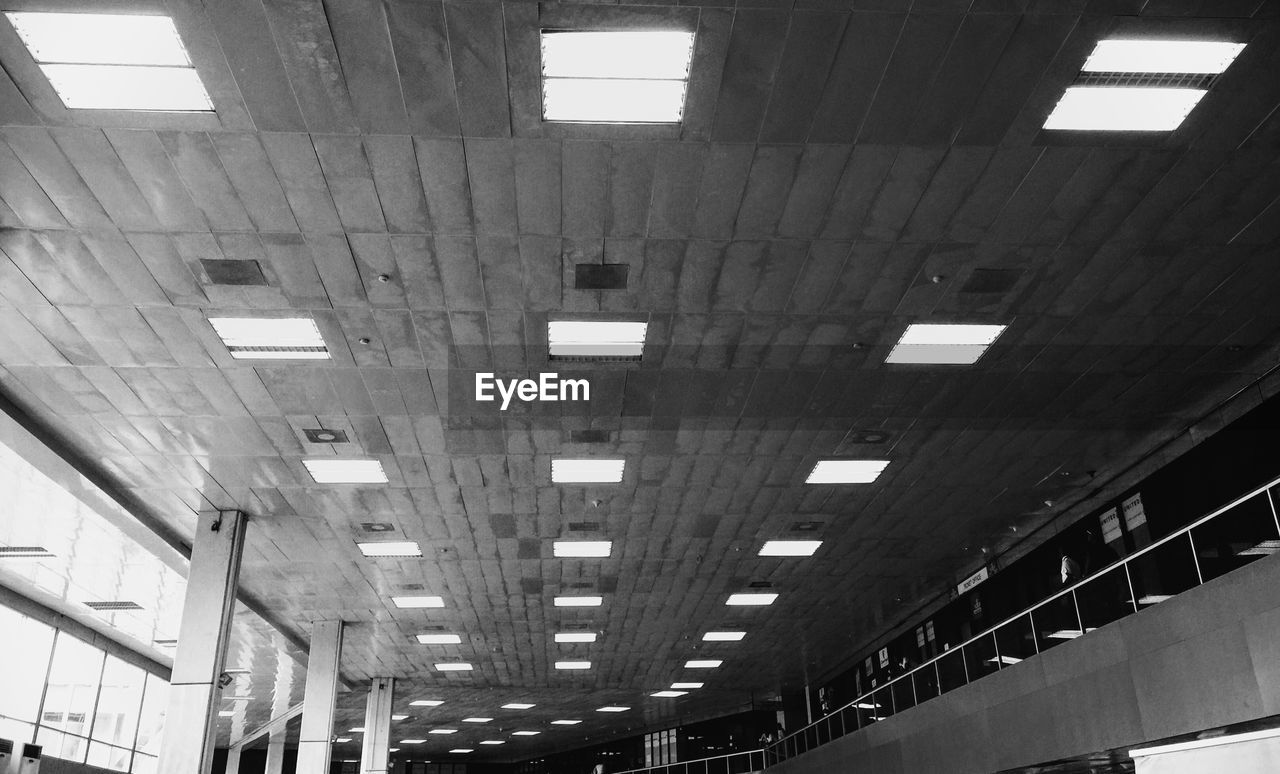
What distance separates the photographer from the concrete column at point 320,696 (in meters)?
27.2

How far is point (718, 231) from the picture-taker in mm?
10484

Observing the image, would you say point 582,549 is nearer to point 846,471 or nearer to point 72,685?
A: point 846,471

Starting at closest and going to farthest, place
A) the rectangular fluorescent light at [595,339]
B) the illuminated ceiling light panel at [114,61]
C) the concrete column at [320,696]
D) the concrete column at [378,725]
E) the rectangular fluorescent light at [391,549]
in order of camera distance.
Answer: the illuminated ceiling light panel at [114,61] → the rectangular fluorescent light at [595,339] → the rectangular fluorescent light at [391,549] → the concrete column at [320,696] → the concrete column at [378,725]

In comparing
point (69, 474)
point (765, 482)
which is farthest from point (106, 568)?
point (765, 482)

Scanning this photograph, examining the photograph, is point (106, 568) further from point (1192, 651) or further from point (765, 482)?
point (1192, 651)

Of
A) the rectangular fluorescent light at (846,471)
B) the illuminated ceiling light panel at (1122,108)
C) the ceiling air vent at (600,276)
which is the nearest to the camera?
the illuminated ceiling light panel at (1122,108)

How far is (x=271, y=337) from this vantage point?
12422 mm

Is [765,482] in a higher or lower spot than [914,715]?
higher

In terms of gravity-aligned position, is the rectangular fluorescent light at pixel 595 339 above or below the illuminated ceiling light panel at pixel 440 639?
above

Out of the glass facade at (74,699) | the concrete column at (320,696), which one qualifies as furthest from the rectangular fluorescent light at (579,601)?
the glass facade at (74,699)

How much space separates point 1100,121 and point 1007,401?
21.2 feet

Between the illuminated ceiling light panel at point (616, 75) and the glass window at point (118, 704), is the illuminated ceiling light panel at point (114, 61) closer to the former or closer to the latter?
the illuminated ceiling light panel at point (616, 75)

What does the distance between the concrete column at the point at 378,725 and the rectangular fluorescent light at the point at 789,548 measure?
20.1m

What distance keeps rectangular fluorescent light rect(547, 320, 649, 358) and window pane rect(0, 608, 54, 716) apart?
19678mm
